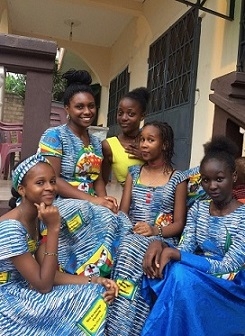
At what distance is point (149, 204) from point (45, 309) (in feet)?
2.63

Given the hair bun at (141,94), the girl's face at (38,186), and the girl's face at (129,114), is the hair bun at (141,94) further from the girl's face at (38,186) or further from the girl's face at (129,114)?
the girl's face at (38,186)

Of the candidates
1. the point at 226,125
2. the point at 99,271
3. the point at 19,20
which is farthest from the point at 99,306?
the point at 19,20

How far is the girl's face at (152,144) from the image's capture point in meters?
2.29

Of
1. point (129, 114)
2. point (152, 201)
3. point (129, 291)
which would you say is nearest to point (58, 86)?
Result: point (129, 114)

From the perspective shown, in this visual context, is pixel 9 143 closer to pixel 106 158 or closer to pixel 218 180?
pixel 106 158

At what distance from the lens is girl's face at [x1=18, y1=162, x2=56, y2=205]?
1.73 meters

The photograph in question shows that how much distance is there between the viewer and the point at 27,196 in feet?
5.74

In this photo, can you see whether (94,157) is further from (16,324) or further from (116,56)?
(116,56)

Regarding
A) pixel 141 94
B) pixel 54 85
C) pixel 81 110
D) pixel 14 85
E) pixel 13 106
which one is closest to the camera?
pixel 81 110

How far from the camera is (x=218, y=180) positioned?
188cm

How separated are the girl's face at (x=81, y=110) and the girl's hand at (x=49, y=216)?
2.42 ft

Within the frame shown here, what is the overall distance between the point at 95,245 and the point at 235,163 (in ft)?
2.37

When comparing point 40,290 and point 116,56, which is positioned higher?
point 116,56

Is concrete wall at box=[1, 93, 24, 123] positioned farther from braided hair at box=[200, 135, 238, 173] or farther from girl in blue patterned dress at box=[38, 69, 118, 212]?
braided hair at box=[200, 135, 238, 173]
